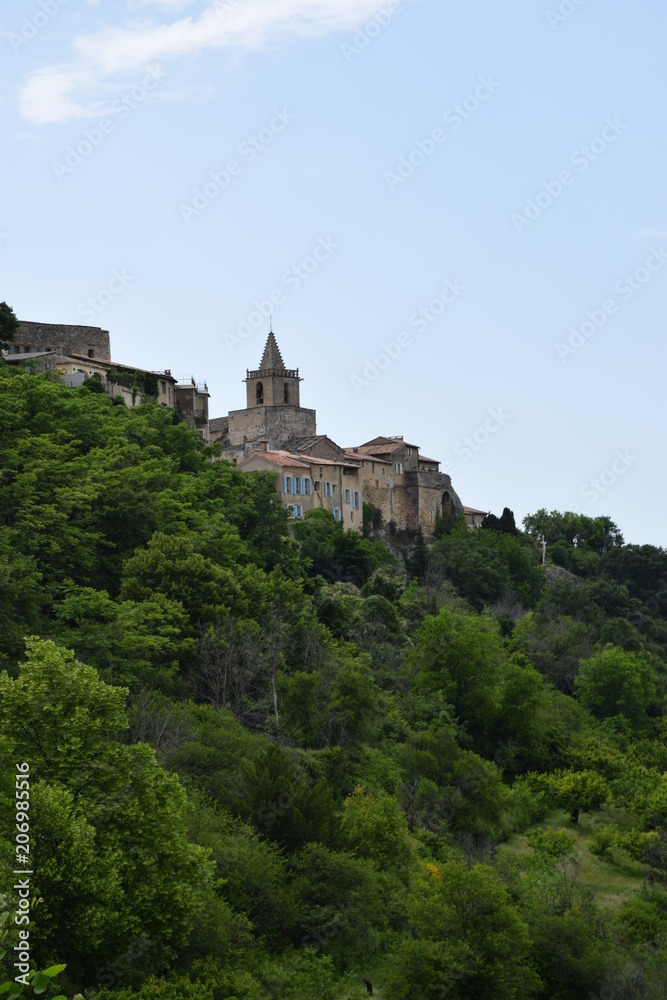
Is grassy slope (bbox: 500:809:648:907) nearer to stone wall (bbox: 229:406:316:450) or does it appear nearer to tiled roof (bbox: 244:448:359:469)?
tiled roof (bbox: 244:448:359:469)

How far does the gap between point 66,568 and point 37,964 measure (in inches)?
898

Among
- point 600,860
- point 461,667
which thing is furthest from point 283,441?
point 600,860

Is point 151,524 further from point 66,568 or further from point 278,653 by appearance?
point 278,653

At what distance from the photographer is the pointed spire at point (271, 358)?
296ft

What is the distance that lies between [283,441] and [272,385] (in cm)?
505

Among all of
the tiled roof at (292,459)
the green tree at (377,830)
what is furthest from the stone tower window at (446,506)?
the green tree at (377,830)

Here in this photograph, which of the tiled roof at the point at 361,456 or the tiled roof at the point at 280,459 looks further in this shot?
the tiled roof at the point at 361,456

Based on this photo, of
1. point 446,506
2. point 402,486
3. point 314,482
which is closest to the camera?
point 314,482

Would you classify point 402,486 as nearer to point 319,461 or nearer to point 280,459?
point 319,461

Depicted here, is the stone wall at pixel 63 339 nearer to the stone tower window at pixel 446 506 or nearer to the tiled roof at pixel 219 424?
the tiled roof at pixel 219 424

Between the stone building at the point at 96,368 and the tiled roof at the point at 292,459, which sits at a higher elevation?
the stone building at the point at 96,368

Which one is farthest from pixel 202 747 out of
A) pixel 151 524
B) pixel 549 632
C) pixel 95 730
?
pixel 549 632

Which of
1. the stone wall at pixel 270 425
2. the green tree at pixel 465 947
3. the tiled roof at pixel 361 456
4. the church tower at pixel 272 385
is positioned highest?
the church tower at pixel 272 385

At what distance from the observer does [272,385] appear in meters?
88.7
